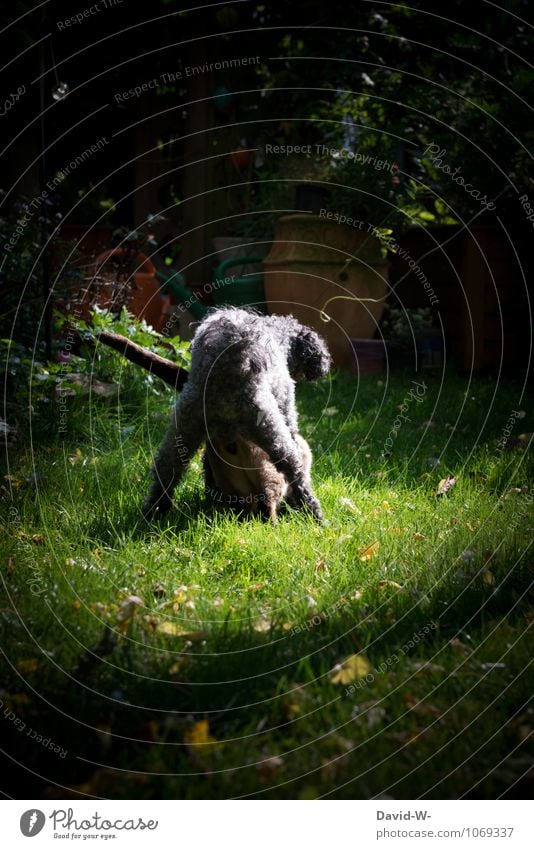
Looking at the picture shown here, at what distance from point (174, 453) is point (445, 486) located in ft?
5.32

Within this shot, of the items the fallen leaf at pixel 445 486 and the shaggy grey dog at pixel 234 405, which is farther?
the fallen leaf at pixel 445 486

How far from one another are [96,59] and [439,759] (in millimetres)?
9163

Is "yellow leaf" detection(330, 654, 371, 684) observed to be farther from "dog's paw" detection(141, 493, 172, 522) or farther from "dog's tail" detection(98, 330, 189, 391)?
"dog's tail" detection(98, 330, 189, 391)

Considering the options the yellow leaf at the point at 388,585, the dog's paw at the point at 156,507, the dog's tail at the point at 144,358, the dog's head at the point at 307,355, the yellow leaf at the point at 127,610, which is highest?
the dog's head at the point at 307,355

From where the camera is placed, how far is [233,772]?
1834 millimetres

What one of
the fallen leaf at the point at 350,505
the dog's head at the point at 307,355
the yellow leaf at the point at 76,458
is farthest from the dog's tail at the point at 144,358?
the fallen leaf at the point at 350,505

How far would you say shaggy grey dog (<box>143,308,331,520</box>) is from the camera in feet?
10.4

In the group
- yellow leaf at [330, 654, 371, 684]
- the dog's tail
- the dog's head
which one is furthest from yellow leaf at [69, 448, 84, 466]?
yellow leaf at [330, 654, 371, 684]

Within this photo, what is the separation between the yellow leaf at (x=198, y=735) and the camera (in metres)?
1.96

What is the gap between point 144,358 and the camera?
11.9 feet

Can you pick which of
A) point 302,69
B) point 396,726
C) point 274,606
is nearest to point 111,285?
point 302,69

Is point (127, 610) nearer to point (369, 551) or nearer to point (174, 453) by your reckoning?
point (174, 453)

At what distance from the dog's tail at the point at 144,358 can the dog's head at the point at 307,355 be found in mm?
591

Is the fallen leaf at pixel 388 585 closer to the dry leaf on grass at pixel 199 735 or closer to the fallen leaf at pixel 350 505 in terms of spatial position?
the fallen leaf at pixel 350 505
